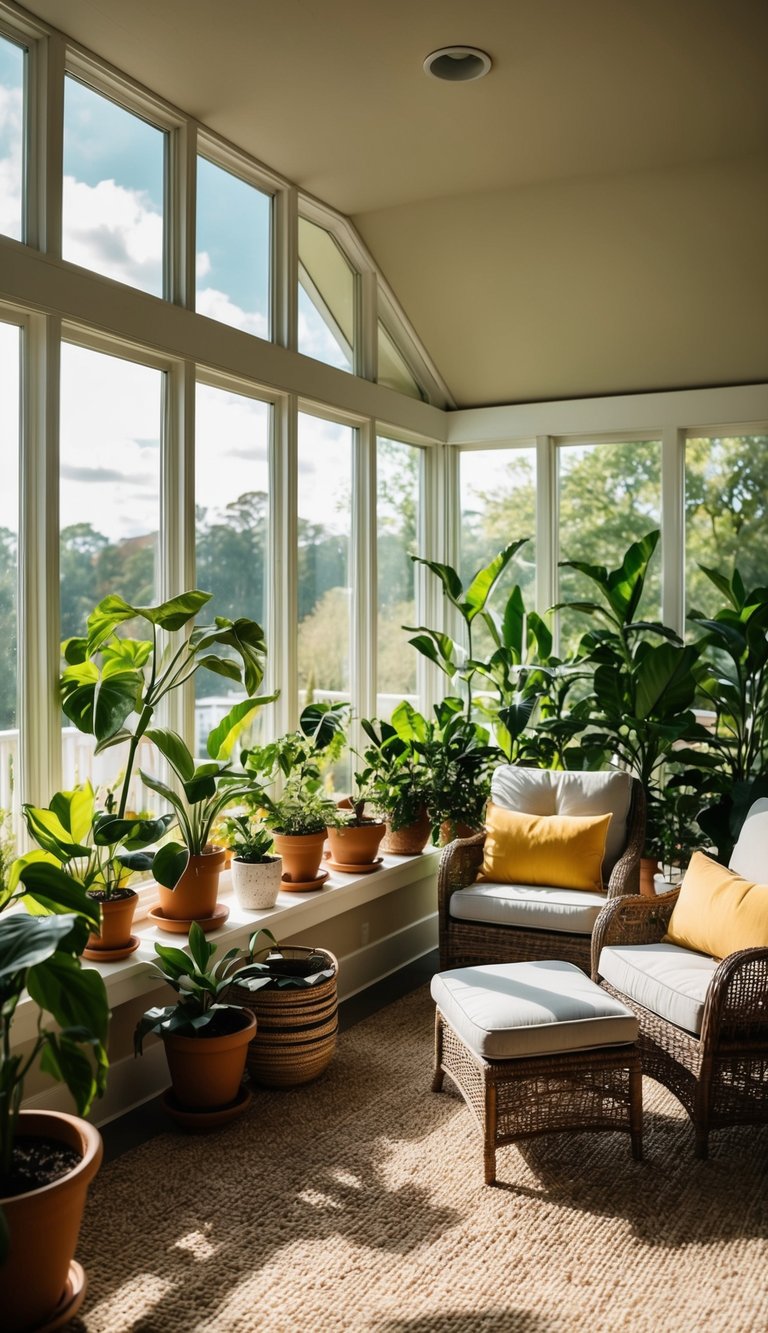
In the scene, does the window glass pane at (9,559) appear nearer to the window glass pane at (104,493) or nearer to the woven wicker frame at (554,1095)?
the window glass pane at (104,493)

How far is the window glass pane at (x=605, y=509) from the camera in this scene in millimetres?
5367

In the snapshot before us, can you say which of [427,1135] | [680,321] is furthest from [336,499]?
[427,1135]

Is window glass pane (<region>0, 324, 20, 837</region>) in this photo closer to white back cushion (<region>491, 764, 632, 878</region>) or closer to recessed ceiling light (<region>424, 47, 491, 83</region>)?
recessed ceiling light (<region>424, 47, 491, 83</region>)

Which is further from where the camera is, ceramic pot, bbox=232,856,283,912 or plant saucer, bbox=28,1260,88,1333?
ceramic pot, bbox=232,856,283,912

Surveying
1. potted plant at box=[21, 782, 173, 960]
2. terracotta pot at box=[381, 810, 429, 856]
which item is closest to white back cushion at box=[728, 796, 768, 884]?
terracotta pot at box=[381, 810, 429, 856]

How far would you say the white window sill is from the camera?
10.4ft

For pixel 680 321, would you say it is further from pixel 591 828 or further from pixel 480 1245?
pixel 480 1245

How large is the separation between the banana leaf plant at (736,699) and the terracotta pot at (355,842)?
4.57 ft

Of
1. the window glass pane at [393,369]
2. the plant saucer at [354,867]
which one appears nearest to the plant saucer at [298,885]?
the plant saucer at [354,867]

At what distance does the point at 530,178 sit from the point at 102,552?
2.32 m

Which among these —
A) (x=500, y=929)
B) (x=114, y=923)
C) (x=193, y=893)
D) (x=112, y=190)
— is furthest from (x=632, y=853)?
(x=112, y=190)

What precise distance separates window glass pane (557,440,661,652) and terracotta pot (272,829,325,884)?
2.03m

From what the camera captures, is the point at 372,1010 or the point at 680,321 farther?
the point at 680,321

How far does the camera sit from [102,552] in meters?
3.66
